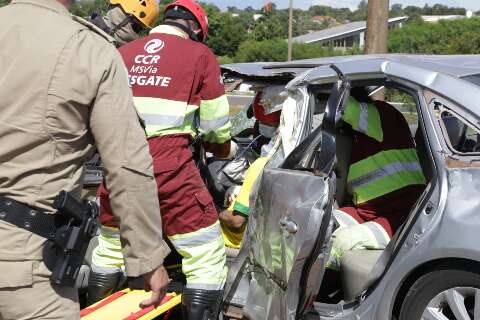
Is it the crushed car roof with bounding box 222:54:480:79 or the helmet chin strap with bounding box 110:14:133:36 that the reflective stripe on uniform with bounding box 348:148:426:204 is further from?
the helmet chin strap with bounding box 110:14:133:36

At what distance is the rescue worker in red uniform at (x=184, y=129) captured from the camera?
11.3ft

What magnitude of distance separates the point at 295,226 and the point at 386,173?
0.94 metres

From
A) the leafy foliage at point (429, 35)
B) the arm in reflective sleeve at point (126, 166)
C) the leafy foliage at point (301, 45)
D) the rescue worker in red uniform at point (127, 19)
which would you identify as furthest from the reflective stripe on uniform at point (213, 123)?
the leafy foliage at point (429, 35)

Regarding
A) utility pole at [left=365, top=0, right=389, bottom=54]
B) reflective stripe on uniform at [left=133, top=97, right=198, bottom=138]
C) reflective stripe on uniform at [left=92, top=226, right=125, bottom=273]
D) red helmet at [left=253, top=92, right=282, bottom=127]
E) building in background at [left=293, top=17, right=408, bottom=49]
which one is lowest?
building in background at [left=293, top=17, right=408, bottom=49]

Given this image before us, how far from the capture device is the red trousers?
347cm

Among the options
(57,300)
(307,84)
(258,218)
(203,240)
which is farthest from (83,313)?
(307,84)

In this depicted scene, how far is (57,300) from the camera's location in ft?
7.13

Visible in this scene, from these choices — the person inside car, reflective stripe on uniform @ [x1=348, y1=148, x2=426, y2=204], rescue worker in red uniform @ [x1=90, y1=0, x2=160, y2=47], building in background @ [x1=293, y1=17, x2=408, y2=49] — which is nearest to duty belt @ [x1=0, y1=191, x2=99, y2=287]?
the person inside car

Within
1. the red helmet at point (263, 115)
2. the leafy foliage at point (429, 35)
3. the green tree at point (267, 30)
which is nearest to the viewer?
the red helmet at point (263, 115)

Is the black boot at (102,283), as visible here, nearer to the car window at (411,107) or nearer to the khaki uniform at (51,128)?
the khaki uniform at (51,128)

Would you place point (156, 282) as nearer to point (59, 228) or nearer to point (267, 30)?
point (59, 228)

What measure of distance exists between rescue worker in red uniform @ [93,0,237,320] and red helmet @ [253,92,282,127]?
89 cm

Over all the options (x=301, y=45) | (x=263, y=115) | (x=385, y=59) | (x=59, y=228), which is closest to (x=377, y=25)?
(x=263, y=115)

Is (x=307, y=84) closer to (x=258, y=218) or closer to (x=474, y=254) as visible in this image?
(x=258, y=218)
